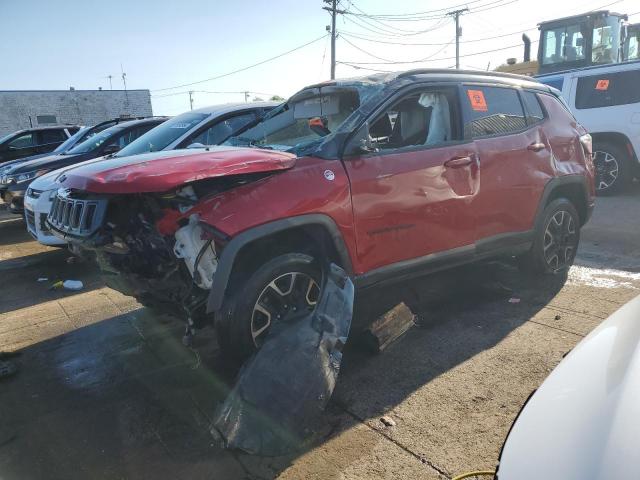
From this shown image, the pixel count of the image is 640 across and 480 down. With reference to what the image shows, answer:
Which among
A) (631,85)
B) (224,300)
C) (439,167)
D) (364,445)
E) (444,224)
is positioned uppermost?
(631,85)

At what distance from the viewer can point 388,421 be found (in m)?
2.81

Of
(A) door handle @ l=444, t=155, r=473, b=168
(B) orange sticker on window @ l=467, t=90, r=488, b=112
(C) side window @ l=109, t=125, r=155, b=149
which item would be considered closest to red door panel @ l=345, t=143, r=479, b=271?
(A) door handle @ l=444, t=155, r=473, b=168

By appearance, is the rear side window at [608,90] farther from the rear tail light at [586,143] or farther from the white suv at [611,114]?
the rear tail light at [586,143]

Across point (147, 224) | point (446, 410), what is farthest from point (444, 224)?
point (147, 224)

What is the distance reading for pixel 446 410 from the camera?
9.43 ft

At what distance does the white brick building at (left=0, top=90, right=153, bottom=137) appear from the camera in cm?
3600

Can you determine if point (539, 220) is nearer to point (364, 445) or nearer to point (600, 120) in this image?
point (364, 445)

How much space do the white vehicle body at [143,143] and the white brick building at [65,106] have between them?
31.0 meters

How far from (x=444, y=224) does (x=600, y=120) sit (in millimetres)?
7058

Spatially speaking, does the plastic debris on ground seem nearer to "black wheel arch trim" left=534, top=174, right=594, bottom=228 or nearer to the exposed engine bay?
the exposed engine bay

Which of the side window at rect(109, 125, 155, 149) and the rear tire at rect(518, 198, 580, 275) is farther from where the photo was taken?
the side window at rect(109, 125, 155, 149)

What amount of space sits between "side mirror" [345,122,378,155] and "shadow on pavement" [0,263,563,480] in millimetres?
1451

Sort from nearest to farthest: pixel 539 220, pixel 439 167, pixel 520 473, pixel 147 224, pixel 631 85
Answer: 1. pixel 520 473
2. pixel 147 224
3. pixel 439 167
4. pixel 539 220
5. pixel 631 85

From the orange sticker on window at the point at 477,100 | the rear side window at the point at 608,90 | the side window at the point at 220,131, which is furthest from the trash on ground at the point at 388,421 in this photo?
the rear side window at the point at 608,90
